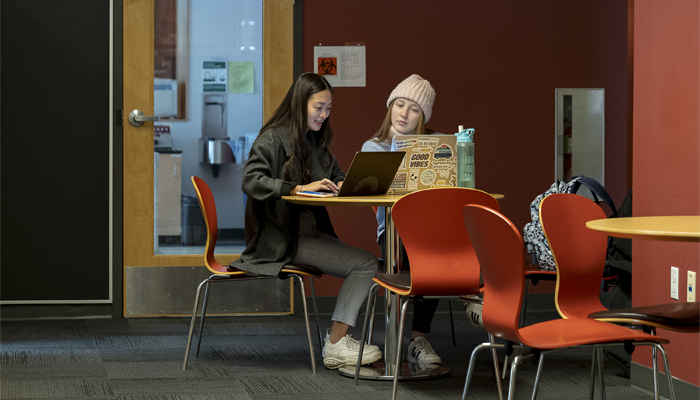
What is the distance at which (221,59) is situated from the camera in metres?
4.58

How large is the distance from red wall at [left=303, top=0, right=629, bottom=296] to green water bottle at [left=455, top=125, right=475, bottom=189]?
152 cm

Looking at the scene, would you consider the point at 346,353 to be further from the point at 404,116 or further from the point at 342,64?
the point at 342,64

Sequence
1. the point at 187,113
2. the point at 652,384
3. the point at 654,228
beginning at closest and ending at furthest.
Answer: the point at 654,228 < the point at 652,384 < the point at 187,113

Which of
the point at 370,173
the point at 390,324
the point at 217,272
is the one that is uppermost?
the point at 370,173

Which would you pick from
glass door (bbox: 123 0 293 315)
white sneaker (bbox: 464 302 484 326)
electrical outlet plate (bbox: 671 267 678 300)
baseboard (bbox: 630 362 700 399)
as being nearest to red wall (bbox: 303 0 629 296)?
glass door (bbox: 123 0 293 315)

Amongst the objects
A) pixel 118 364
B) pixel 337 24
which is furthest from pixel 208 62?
pixel 118 364

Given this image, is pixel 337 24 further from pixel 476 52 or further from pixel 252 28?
pixel 476 52

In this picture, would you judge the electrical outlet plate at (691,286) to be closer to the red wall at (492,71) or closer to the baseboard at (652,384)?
the baseboard at (652,384)

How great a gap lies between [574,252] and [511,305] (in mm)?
585

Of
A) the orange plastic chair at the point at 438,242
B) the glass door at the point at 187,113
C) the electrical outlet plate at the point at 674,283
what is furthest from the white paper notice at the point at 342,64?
the electrical outlet plate at the point at 674,283

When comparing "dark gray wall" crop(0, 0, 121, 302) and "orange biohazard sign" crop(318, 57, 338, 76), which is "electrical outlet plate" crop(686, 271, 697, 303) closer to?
"orange biohazard sign" crop(318, 57, 338, 76)

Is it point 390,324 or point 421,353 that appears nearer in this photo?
point 390,324

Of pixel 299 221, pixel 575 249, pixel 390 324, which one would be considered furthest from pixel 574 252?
pixel 299 221

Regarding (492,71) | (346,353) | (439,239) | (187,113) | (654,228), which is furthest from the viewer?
(492,71)
